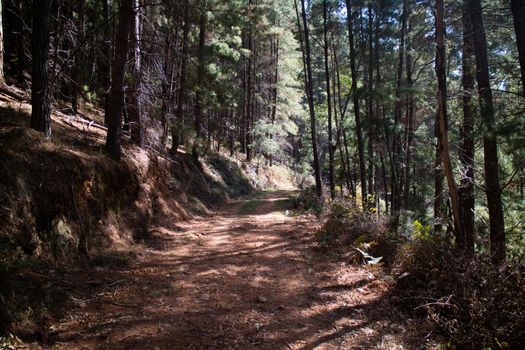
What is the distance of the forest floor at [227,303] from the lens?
13.7 feet

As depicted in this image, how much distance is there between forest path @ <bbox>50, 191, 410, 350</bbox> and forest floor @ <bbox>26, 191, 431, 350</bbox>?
0.01m

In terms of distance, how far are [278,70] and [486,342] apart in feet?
85.1

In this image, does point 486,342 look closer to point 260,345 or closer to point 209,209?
point 260,345

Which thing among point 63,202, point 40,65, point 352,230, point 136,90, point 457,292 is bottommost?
point 457,292

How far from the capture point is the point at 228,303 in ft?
17.2

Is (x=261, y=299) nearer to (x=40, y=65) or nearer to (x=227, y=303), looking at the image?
(x=227, y=303)

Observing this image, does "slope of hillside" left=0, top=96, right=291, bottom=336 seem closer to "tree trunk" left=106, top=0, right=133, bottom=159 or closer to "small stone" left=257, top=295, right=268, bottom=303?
"tree trunk" left=106, top=0, right=133, bottom=159

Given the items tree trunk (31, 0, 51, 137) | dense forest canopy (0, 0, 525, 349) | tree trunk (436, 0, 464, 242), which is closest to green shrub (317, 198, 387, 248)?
dense forest canopy (0, 0, 525, 349)

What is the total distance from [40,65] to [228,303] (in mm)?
5158

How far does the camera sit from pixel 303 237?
30.4 ft

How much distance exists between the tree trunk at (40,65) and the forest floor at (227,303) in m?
2.85

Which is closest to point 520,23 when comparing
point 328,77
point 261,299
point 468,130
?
point 468,130

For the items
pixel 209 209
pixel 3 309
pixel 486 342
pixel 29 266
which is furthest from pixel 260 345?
pixel 209 209

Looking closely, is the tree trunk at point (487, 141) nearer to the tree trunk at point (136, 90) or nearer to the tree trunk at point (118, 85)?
the tree trunk at point (118, 85)
